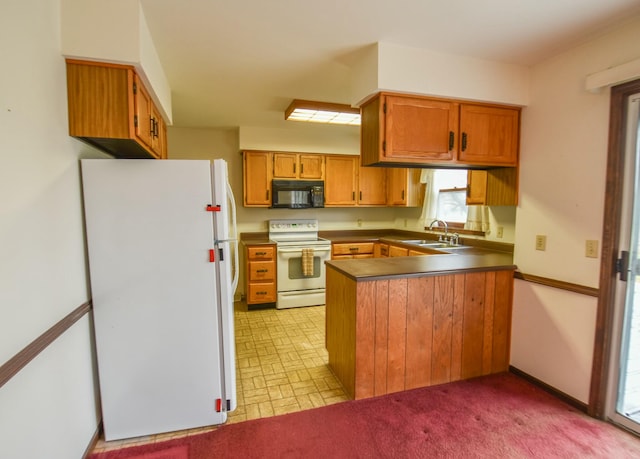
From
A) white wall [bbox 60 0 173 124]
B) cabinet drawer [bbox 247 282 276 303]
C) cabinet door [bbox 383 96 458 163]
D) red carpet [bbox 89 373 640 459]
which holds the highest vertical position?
white wall [bbox 60 0 173 124]

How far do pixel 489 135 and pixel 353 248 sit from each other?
8.41 feet

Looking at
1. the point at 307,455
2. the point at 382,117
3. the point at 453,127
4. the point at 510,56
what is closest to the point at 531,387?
the point at 307,455

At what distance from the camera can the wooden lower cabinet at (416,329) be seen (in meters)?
2.26

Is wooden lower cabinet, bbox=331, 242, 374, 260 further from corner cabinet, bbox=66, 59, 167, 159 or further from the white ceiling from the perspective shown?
corner cabinet, bbox=66, 59, 167, 159

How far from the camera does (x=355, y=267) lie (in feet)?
8.20

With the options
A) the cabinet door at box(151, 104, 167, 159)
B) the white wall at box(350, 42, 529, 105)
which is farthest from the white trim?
the cabinet door at box(151, 104, 167, 159)

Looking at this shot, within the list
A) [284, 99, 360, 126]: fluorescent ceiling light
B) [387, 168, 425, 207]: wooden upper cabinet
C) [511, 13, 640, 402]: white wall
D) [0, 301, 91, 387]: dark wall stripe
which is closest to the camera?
[0, 301, 91, 387]: dark wall stripe

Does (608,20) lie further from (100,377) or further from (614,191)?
(100,377)

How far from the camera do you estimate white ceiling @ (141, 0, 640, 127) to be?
173cm

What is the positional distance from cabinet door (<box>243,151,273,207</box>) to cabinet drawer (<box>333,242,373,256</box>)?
1176 millimetres

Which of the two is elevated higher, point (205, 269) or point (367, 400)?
point (205, 269)

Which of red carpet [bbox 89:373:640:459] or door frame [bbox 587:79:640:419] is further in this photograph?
door frame [bbox 587:79:640:419]

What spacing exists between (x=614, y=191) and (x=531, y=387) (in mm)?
1527

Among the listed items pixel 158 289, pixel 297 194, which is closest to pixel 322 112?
pixel 297 194
